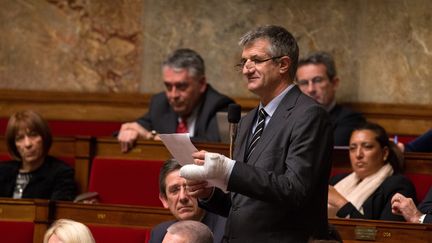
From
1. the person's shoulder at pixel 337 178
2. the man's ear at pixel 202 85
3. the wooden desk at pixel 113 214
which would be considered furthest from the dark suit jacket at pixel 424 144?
the wooden desk at pixel 113 214

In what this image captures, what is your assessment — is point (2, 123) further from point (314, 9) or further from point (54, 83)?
point (314, 9)

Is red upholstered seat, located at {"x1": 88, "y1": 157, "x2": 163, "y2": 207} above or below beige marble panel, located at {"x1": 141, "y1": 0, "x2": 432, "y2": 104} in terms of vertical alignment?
below

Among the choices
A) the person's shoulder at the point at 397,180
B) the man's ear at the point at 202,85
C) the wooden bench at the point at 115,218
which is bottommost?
the wooden bench at the point at 115,218

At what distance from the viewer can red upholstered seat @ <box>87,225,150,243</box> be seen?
290 centimetres

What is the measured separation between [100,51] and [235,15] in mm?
621

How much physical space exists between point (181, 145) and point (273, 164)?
0.20 meters

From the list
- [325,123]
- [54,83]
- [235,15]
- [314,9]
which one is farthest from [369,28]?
[325,123]

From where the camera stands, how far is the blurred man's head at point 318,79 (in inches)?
150

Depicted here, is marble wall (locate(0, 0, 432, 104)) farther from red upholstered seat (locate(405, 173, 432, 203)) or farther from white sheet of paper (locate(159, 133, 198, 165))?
white sheet of paper (locate(159, 133, 198, 165))

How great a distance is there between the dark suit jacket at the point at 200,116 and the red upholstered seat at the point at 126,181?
0.76 ft

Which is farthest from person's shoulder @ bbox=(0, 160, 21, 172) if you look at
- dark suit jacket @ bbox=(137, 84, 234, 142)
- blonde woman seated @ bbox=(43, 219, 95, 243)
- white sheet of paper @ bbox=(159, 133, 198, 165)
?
white sheet of paper @ bbox=(159, 133, 198, 165)

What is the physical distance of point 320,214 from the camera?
7.00 feet

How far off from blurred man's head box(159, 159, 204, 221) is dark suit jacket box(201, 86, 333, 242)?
566 mm

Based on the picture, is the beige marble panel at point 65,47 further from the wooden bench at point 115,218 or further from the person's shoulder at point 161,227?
the person's shoulder at point 161,227
